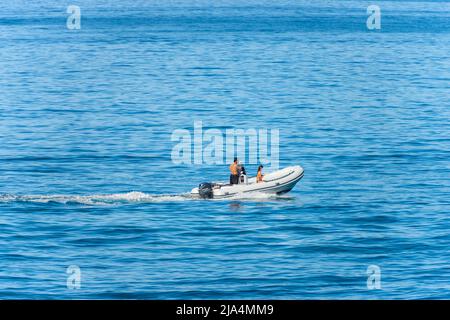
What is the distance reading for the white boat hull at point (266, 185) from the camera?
4362cm

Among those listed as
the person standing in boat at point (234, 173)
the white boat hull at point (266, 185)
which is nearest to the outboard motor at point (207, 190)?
the white boat hull at point (266, 185)

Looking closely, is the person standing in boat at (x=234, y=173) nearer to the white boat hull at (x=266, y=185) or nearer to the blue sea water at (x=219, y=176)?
the white boat hull at (x=266, y=185)

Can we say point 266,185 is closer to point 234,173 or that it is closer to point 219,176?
point 234,173

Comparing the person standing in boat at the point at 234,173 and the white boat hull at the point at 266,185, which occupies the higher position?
the person standing in boat at the point at 234,173

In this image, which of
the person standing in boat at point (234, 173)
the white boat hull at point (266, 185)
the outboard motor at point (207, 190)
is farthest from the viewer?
the outboard motor at point (207, 190)

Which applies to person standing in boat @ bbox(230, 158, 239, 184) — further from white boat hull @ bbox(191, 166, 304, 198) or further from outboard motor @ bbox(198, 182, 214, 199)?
outboard motor @ bbox(198, 182, 214, 199)

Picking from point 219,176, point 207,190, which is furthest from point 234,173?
point 219,176

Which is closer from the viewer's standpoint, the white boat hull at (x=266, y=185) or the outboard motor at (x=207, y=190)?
the white boat hull at (x=266, y=185)

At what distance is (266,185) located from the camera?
144ft

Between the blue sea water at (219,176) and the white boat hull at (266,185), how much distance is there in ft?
1.83

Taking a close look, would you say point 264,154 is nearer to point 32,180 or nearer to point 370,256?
point 32,180

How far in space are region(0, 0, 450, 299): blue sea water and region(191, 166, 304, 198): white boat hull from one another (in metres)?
0.56

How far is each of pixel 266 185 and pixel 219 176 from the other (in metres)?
8.71
